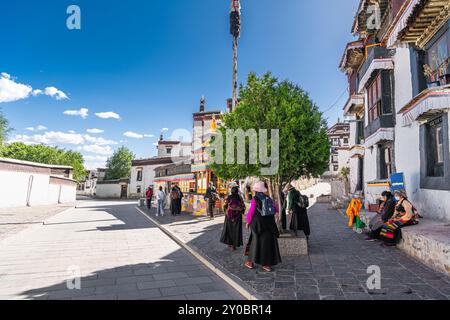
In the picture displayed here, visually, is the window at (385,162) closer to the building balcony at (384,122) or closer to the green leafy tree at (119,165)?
the building balcony at (384,122)

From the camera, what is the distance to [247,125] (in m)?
6.57

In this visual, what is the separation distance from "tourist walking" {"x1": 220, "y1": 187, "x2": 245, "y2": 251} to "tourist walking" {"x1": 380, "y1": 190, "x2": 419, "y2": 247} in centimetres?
403

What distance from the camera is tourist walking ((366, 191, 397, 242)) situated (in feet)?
24.2

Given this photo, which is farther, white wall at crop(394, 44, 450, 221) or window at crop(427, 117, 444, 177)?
window at crop(427, 117, 444, 177)

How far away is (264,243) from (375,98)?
10.9 m

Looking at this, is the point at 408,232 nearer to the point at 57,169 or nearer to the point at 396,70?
the point at 396,70

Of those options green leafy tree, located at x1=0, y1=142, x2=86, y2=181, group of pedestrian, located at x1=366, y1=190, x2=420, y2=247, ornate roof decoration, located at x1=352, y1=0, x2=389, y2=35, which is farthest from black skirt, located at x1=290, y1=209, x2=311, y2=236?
green leafy tree, located at x1=0, y1=142, x2=86, y2=181

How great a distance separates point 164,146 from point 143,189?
951cm

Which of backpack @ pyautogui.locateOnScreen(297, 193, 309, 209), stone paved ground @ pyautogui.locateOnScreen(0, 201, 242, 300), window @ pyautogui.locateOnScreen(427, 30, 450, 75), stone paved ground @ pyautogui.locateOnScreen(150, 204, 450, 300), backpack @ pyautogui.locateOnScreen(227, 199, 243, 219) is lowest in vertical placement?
stone paved ground @ pyautogui.locateOnScreen(0, 201, 242, 300)

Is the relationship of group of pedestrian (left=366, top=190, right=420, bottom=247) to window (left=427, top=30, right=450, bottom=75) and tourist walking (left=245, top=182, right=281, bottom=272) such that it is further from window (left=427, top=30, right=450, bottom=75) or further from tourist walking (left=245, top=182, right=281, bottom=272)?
window (left=427, top=30, right=450, bottom=75)

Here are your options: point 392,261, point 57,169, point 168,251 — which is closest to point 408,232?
point 392,261

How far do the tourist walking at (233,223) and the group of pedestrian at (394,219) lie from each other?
4.04 metres

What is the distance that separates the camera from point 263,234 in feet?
17.5

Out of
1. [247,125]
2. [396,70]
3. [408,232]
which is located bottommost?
[408,232]
